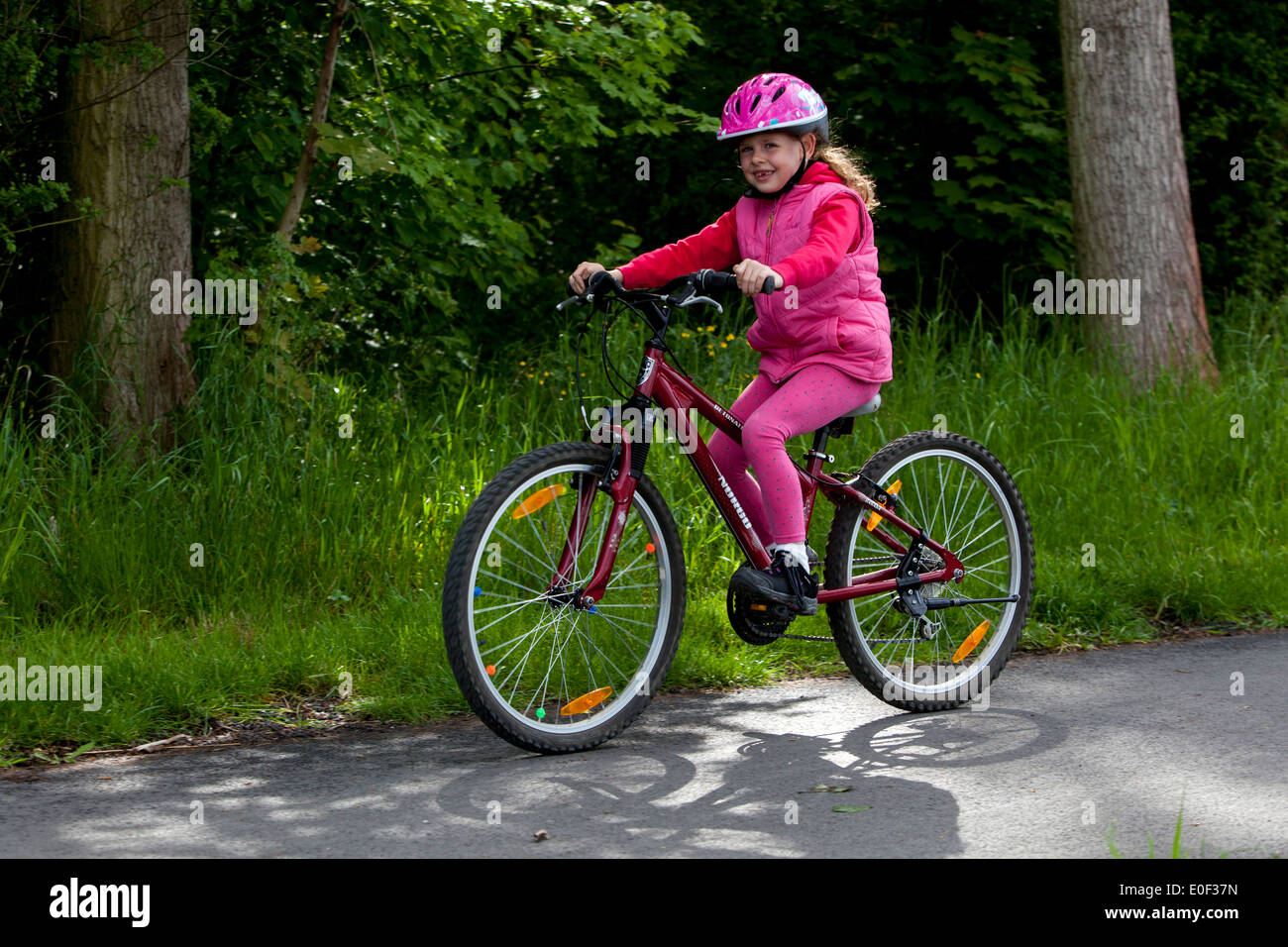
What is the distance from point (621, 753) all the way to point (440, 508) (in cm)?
234

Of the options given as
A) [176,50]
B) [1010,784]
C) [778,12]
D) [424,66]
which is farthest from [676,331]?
[1010,784]

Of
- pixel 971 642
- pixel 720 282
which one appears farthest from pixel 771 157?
pixel 971 642

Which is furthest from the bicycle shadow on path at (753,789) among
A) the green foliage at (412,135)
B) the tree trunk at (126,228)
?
the green foliage at (412,135)

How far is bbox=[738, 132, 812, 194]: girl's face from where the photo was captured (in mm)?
4887

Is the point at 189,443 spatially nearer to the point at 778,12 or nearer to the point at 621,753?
the point at 621,753

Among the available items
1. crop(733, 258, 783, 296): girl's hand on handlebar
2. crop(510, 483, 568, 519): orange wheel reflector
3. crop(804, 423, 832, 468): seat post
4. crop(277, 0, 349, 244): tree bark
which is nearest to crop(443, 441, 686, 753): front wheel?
crop(510, 483, 568, 519): orange wheel reflector

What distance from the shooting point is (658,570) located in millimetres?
4984

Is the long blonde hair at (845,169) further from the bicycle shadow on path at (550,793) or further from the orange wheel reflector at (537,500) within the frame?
the bicycle shadow on path at (550,793)

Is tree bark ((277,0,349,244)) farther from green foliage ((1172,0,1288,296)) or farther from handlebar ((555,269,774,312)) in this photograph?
green foliage ((1172,0,1288,296))

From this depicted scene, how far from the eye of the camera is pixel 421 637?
5617 mm

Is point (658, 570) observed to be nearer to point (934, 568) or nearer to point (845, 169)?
point (934, 568)

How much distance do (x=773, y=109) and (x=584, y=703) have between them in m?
2.01

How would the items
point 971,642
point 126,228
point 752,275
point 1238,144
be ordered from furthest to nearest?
point 1238,144 < point 126,228 < point 971,642 < point 752,275

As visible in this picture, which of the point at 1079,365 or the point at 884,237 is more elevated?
the point at 884,237
